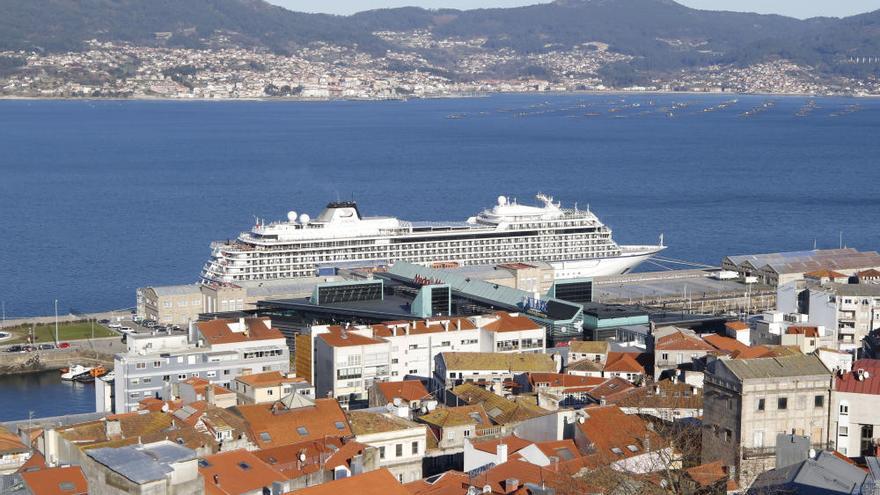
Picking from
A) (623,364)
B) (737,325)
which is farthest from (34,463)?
(737,325)

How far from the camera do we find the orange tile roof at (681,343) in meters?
23.1

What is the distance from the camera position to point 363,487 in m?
13.3

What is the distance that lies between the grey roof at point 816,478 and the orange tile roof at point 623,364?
A: 8829 millimetres

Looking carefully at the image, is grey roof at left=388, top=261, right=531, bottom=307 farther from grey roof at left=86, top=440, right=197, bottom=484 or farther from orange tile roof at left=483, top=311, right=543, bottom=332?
grey roof at left=86, top=440, right=197, bottom=484

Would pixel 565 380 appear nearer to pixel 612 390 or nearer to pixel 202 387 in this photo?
pixel 612 390

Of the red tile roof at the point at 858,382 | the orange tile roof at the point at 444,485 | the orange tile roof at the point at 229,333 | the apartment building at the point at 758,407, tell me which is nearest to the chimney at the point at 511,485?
the orange tile roof at the point at 444,485

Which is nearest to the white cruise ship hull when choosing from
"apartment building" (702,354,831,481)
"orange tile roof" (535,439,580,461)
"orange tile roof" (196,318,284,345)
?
"orange tile roof" (196,318,284,345)

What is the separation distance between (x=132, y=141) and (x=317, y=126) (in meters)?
29.5

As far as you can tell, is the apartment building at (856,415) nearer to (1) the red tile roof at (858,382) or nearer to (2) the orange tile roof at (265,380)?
(1) the red tile roof at (858,382)

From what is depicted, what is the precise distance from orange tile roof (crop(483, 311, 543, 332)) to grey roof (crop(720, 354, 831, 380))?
11314 mm

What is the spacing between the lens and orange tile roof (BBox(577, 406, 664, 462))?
15.9 m

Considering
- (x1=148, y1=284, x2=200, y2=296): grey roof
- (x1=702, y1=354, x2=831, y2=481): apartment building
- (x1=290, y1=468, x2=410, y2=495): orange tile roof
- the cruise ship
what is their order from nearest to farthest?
(x1=290, y1=468, x2=410, y2=495): orange tile roof
(x1=702, y1=354, x2=831, y2=481): apartment building
(x1=148, y1=284, x2=200, y2=296): grey roof
the cruise ship

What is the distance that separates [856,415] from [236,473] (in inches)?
258

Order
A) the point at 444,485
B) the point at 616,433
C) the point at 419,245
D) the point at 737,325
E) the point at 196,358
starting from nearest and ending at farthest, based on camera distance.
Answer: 1. the point at 444,485
2. the point at 616,433
3. the point at 196,358
4. the point at 737,325
5. the point at 419,245
